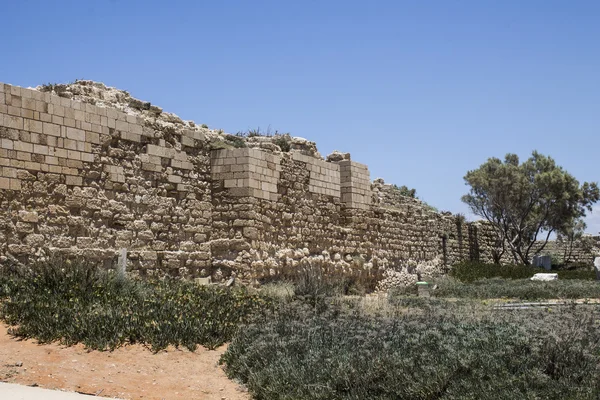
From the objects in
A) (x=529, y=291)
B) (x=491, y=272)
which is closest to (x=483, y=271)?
(x=491, y=272)

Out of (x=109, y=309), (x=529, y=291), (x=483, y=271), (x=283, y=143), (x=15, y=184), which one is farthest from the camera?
(x=483, y=271)

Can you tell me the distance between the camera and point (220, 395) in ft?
25.0

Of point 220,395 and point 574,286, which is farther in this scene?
point 574,286

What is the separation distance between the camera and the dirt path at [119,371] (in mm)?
7469

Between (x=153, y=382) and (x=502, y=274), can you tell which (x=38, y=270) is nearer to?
(x=153, y=382)

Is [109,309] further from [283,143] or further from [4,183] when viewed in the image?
[283,143]

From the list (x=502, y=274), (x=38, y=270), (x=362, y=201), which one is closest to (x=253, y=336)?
(x=38, y=270)

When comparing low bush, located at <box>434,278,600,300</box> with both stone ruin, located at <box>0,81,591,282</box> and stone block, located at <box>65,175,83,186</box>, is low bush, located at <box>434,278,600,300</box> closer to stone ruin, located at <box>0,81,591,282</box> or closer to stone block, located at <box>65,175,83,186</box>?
stone ruin, located at <box>0,81,591,282</box>

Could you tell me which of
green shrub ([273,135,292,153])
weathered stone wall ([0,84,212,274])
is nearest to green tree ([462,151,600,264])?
green shrub ([273,135,292,153])

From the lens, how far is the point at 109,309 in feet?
30.8

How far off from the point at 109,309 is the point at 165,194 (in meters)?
4.96

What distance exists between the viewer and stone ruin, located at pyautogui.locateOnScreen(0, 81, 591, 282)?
38.3 feet

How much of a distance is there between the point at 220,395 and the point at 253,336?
149cm

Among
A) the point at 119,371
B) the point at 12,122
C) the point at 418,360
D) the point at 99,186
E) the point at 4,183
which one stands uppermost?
the point at 12,122
